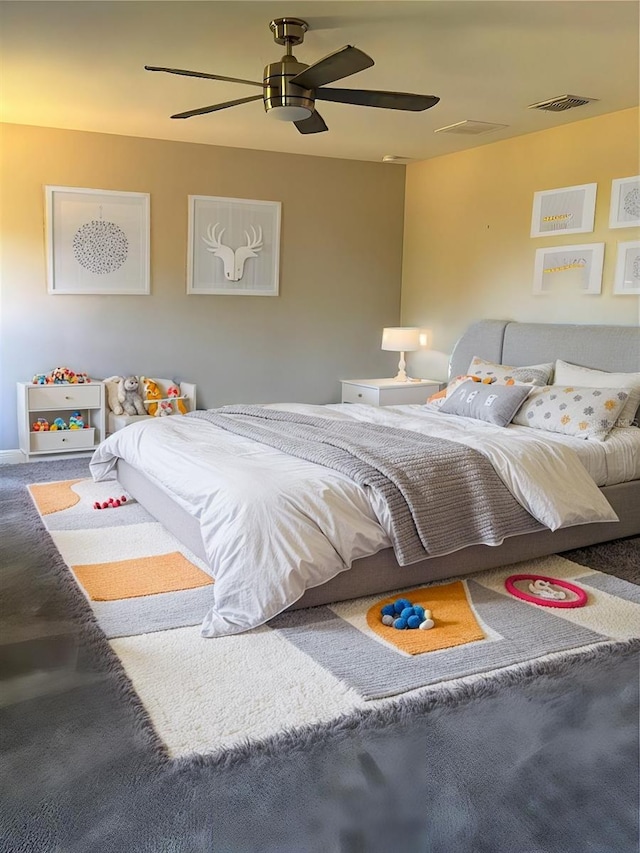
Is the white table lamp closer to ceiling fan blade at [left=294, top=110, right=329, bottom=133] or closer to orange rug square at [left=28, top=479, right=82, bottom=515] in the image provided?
ceiling fan blade at [left=294, top=110, right=329, bottom=133]

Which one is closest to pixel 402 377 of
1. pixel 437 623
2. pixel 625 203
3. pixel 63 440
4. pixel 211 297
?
pixel 211 297

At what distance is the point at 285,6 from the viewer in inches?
119

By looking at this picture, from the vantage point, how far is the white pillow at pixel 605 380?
4172 mm

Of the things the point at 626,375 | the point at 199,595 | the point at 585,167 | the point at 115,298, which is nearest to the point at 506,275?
the point at 585,167

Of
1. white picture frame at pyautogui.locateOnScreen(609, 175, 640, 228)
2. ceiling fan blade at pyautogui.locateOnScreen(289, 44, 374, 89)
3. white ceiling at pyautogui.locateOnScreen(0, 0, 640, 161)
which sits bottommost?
white picture frame at pyautogui.locateOnScreen(609, 175, 640, 228)

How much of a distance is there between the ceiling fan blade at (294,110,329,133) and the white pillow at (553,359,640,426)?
210cm

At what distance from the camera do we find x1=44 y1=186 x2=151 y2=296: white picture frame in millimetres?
5434

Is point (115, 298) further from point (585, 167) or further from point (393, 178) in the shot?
point (585, 167)

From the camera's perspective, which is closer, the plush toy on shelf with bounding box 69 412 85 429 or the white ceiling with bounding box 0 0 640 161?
the white ceiling with bounding box 0 0 640 161

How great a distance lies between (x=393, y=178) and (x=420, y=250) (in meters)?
0.69

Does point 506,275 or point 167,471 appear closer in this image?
point 167,471

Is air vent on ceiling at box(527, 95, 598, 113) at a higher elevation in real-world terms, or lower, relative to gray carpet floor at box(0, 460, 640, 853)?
higher

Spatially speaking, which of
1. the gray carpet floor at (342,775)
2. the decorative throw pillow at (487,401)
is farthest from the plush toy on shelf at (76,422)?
the gray carpet floor at (342,775)

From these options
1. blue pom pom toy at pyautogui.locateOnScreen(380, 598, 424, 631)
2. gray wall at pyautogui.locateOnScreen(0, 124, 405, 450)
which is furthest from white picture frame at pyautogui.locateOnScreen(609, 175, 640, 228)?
blue pom pom toy at pyautogui.locateOnScreen(380, 598, 424, 631)
